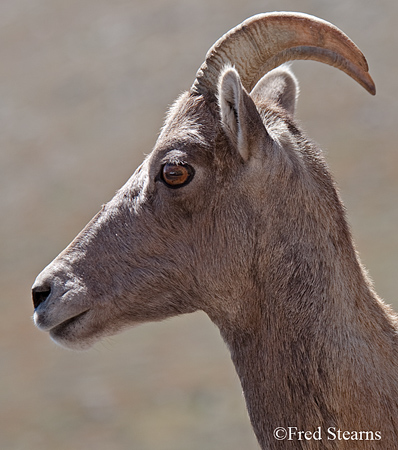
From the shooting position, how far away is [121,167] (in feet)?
221

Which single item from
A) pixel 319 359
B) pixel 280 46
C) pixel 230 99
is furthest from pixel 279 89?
pixel 319 359

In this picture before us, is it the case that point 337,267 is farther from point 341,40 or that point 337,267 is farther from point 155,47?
point 155,47

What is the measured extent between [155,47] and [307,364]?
77.3 metres

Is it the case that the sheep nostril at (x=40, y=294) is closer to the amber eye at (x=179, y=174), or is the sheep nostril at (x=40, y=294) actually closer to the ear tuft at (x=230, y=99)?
the amber eye at (x=179, y=174)

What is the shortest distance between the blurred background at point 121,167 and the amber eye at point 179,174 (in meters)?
15.7

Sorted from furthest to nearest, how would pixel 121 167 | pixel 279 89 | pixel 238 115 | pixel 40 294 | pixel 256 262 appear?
pixel 121 167 → pixel 279 89 → pixel 40 294 → pixel 256 262 → pixel 238 115

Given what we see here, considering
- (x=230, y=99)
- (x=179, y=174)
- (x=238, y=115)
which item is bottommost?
(x=179, y=174)

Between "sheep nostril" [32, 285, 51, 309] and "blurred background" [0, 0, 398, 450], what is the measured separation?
1527 cm

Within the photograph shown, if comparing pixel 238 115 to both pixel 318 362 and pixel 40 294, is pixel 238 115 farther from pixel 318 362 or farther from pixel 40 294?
pixel 40 294

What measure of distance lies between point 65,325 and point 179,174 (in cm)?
130

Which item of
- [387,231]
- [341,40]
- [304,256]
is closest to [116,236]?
[304,256]

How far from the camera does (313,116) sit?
6719cm

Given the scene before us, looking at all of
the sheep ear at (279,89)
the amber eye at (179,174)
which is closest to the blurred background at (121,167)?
the sheep ear at (279,89)

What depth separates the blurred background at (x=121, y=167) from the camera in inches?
1346
